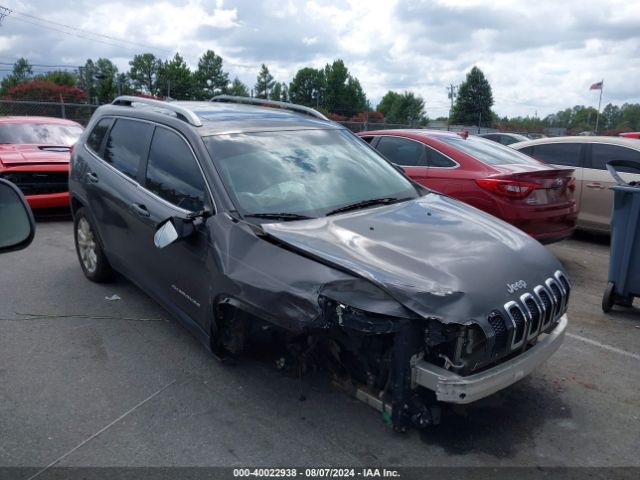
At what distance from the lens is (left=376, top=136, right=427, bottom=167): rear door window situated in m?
7.20

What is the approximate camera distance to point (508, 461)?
2.95 m

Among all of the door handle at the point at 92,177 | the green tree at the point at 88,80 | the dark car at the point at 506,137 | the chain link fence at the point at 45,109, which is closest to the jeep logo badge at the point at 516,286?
the door handle at the point at 92,177

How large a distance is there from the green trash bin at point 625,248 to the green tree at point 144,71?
287 feet

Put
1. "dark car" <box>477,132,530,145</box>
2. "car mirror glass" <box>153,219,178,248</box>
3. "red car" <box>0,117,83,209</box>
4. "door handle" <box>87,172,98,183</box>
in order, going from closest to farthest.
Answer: "car mirror glass" <box>153,219,178,248</box>
"door handle" <box>87,172,98,183</box>
"red car" <box>0,117,83,209</box>
"dark car" <box>477,132,530,145</box>

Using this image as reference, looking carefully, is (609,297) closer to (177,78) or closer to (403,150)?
(403,150)

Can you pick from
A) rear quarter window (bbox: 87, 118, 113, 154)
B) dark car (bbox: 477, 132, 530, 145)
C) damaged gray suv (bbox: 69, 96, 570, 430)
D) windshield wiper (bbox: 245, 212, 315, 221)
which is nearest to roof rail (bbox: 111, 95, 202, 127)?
damaged gray suv (bbox: 69, 96, 570, 430)

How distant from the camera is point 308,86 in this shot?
8869 cm

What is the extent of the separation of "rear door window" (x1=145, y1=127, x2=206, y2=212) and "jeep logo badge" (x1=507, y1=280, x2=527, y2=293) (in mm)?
1991

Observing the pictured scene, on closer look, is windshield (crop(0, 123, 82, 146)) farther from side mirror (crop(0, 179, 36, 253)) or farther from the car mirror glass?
side mirror (crop(0, 179, 36, 253))

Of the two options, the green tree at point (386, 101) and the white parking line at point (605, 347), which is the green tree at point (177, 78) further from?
the white parking line at point (605, 347)

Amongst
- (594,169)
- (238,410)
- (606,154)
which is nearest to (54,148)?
(238,410)

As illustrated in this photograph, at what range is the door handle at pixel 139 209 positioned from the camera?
13.9 feet

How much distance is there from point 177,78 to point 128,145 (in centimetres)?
7883

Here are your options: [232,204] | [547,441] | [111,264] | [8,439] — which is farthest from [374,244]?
[111,264]
